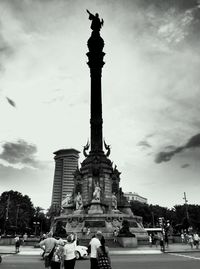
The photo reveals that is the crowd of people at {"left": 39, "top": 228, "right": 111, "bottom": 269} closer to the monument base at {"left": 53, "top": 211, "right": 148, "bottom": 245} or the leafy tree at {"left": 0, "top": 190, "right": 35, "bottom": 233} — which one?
the monument base at {"left": 53, "top": 211, "right": 148, "bottom": 245}

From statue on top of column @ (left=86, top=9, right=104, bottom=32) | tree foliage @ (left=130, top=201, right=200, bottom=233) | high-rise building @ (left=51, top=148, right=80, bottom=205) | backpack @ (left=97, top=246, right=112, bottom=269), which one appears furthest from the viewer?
high-rise building @ (left=51, top=148, right=80, bottom=205)

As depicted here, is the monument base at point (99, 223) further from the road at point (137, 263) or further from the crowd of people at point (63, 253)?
the crowd of people at point (63, 253)

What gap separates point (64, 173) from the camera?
192m

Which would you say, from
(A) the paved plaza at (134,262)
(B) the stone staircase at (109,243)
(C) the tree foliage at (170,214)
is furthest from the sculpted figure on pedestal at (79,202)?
(C) the tree foliage at (170,214)

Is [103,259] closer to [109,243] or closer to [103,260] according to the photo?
[103,260]

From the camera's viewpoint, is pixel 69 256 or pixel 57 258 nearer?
pixel 69 256

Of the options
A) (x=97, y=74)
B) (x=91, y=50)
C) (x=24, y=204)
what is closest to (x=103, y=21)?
(x=91, y=50)

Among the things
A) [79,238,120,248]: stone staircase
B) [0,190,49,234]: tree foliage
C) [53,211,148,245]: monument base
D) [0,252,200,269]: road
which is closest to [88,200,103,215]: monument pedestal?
[53,211,148,245]: monument base

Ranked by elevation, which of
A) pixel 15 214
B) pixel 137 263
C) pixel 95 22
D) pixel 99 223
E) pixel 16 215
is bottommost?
pixel 137 263

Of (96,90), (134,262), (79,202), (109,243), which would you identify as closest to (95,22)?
(96,90)

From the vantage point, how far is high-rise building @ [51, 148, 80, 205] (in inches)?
7308

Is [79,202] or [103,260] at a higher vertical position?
[79,202]

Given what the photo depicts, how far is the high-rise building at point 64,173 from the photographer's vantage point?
185625 millimetres

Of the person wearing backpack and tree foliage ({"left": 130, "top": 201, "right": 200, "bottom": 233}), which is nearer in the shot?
the person wearing backpack
